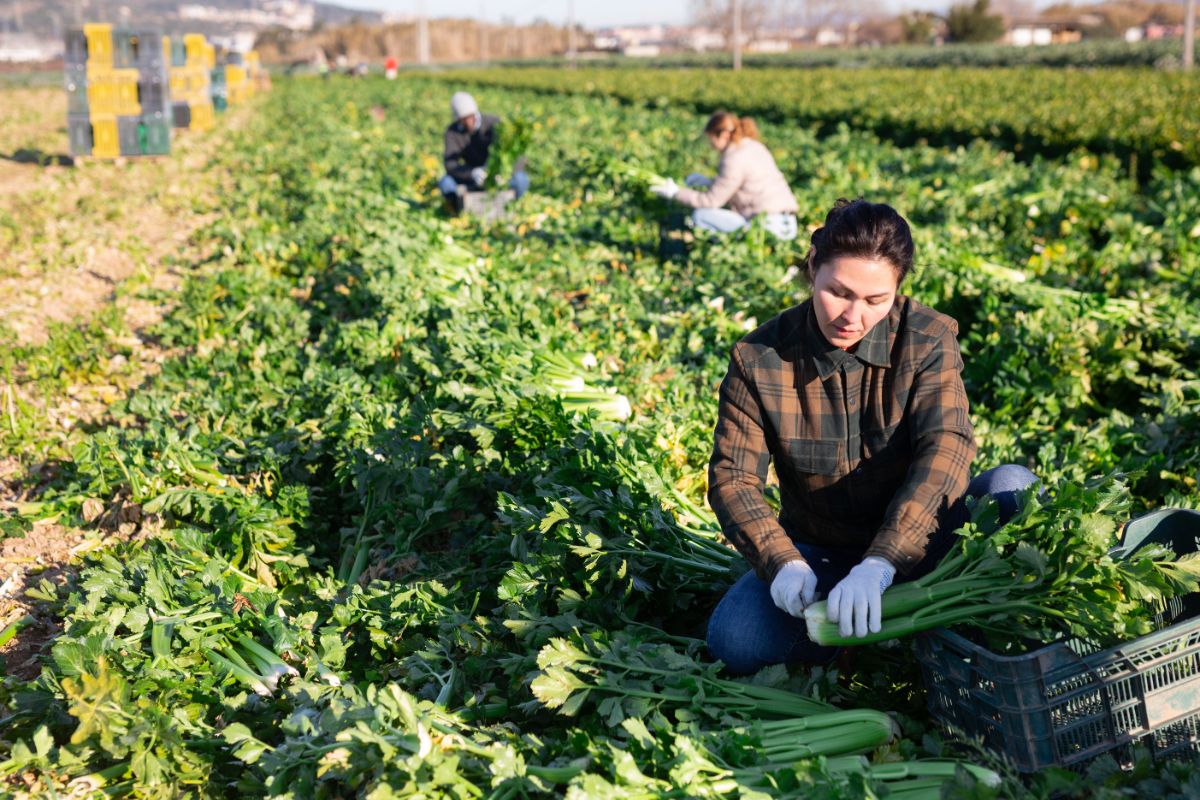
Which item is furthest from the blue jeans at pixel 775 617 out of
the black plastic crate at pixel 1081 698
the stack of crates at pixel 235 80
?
the stack of crates at pixel 235 80

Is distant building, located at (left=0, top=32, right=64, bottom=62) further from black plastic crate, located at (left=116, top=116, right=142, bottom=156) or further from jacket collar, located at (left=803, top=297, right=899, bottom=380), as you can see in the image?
jacket collar, located at (left=803, top=297, right=899, bottom=380)

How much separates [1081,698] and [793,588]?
0.71 m

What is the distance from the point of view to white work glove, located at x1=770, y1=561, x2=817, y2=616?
286cm

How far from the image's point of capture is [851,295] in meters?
2.89

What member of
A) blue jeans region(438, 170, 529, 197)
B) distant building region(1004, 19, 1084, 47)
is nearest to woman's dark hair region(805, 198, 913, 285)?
blue jeans region(438, 170, 529, 197)

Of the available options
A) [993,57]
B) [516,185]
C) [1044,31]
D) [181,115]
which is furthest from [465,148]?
[1044,31]

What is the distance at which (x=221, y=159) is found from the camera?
18.3 metres

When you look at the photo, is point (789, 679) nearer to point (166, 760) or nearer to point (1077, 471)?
point (166, 760)

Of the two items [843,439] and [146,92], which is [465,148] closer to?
[843,439]

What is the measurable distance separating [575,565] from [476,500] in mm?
1131

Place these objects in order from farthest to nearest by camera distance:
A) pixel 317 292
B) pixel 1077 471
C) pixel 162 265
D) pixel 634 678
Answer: pixel 162 265
pixel 317 292
pixel 1077 471
pixel 634 678

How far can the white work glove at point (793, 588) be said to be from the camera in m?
2.86

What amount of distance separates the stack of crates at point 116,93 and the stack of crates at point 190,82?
4594 mm

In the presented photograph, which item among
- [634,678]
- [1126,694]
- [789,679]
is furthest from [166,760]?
[1126,694]
